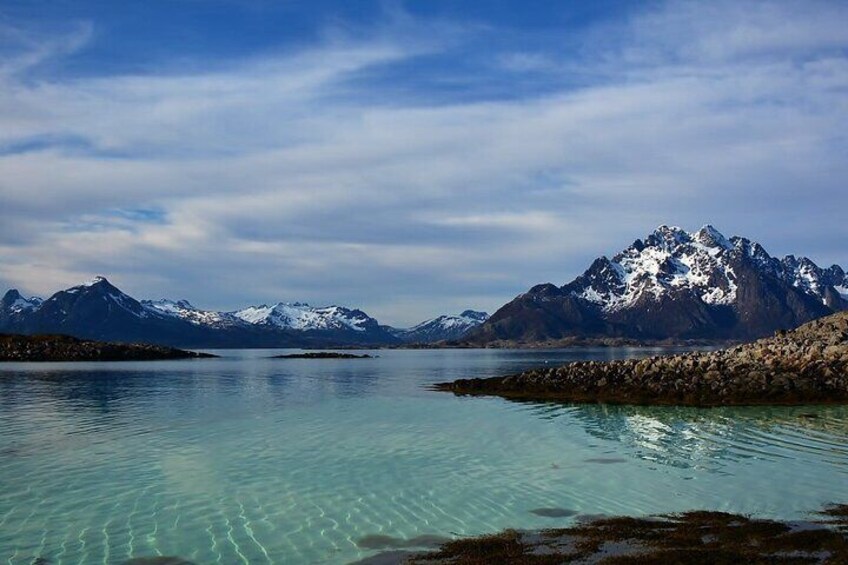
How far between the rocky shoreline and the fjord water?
5590mm

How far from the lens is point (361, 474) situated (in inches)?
1117

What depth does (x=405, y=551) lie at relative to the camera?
18078mm

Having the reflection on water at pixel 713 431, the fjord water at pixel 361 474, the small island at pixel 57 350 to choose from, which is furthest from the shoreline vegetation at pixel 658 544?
the small island at pixel 57 350

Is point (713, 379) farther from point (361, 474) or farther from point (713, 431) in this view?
point (361, 474)

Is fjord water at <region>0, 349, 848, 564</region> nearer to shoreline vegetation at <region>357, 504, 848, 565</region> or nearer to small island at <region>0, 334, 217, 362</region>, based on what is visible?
shoreline vegetation at <region>357, 504, 848, 565</region>

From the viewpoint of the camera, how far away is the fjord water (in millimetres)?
19797

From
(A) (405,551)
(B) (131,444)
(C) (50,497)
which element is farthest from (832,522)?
(B) (131,444)

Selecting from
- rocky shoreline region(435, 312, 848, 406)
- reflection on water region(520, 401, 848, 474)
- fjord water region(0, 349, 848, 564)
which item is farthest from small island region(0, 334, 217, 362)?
reflection on water region(520, 401, 848, 474)

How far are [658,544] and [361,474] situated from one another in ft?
45.2

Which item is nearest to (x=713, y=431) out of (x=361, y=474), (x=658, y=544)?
(x=361, y=474)

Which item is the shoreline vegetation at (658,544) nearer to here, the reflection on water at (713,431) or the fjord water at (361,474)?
the fjord water at (361,474)

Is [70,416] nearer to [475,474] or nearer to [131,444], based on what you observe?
[131,444]

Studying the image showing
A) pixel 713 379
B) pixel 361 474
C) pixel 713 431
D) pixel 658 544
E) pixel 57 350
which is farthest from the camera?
pixel 57 350

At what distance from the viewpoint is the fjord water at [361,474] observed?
65.0 feet
